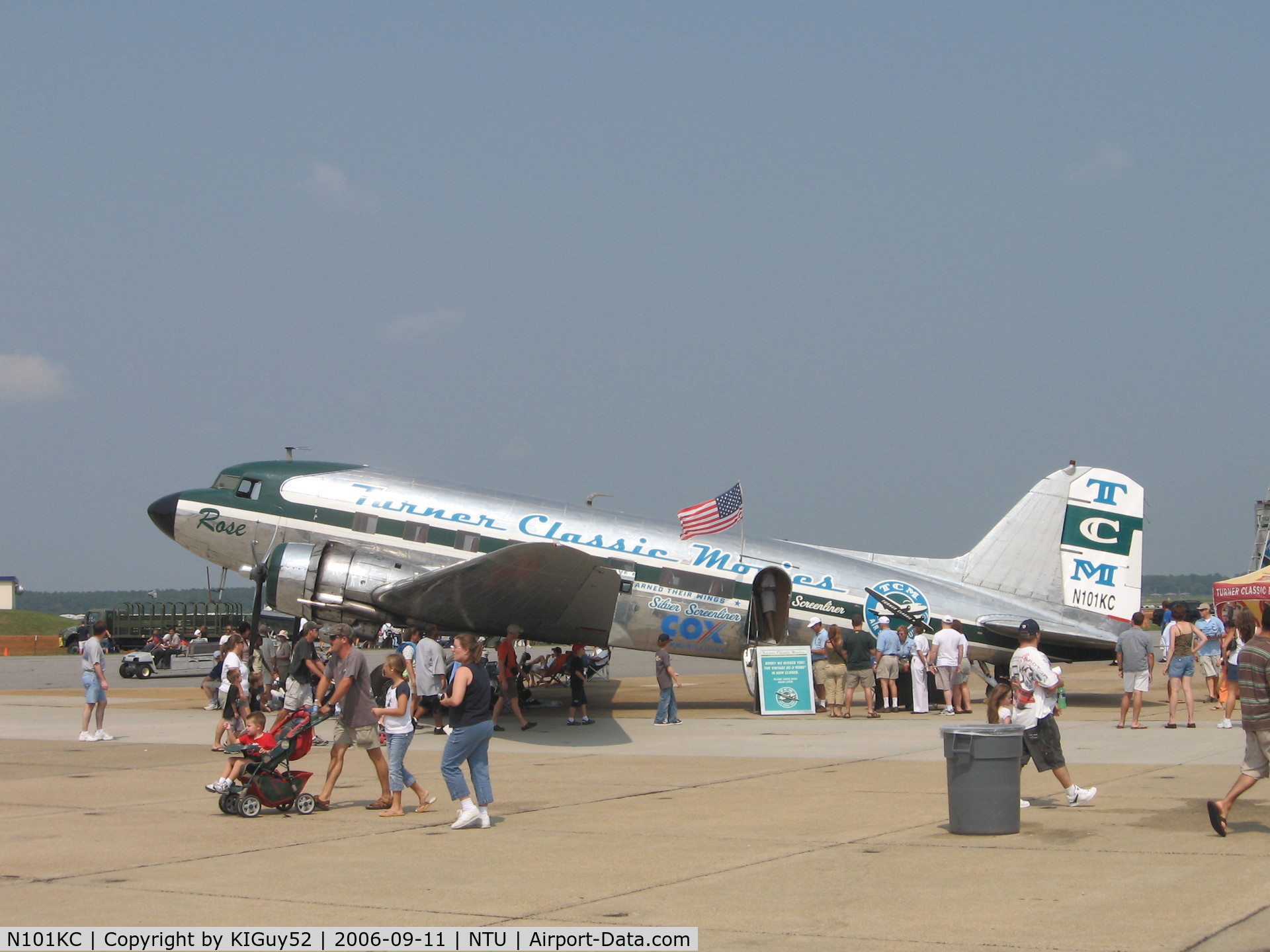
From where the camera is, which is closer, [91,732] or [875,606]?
[91,732]

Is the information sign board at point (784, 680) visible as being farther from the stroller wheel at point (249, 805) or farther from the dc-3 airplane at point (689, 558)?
the stroller wheel at point (249, 805)

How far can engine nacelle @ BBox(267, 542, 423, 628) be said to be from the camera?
17281mm

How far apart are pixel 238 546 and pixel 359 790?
9936mm

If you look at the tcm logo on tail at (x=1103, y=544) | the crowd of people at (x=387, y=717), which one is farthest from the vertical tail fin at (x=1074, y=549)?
the crowd of people at (x=387, y=717)

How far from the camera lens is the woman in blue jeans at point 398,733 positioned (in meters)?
9.46

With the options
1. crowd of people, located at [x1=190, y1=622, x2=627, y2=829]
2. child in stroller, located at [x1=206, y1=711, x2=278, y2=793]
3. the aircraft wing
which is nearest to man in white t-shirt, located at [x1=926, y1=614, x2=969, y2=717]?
the aircraft wing

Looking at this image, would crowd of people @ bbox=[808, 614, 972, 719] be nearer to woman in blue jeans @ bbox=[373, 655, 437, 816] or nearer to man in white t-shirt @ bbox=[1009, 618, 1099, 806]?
man in white t-shirt @ bbox=[1009, 618, 1099, 806]

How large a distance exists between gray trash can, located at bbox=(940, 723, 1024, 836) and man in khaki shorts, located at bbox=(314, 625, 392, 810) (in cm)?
→ 475

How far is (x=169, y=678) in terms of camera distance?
109 ft

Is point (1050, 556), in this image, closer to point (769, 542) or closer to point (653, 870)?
point (769, 542)

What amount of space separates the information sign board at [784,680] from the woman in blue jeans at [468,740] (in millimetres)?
10634

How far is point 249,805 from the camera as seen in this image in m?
9.46

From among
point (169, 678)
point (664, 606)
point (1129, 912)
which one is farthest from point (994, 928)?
point (169, 678)

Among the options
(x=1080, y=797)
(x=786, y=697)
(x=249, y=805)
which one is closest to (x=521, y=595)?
(x=786, y=697)
